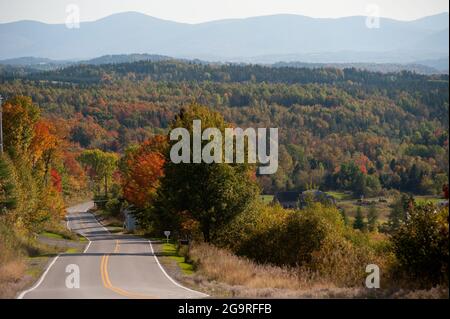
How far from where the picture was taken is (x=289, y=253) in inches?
1399

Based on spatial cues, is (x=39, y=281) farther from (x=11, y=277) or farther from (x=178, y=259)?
(x=178, y=259)

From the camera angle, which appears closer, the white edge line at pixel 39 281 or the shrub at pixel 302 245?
the white edge line at pixel 39 281

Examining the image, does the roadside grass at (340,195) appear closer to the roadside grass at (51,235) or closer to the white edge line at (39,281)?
the roadside grass at (51,235)

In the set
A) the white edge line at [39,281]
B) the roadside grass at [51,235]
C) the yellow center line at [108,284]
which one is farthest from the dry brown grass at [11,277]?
the roadside grass at [51,235]

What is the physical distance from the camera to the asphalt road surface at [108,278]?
22406 mm

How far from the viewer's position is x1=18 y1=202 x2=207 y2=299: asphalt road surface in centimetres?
2241

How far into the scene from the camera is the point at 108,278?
2845 centimetres

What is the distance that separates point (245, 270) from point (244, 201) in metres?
15.8

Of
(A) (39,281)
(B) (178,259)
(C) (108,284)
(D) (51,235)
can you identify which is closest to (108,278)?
(C) (108,284)

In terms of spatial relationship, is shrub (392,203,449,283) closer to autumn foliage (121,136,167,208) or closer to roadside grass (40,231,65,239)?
autumn foliage (121,136,167,208)

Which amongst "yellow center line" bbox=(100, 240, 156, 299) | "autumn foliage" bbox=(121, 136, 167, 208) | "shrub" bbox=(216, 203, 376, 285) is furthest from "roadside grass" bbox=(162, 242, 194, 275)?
"autumn foliage" bbox=(121, 136, 167, 208)

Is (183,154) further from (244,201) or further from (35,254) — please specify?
(35,254)

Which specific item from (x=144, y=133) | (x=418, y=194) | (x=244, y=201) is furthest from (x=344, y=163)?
(x=244, y=201)

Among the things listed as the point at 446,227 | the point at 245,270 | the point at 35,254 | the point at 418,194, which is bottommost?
the point at 418,194
